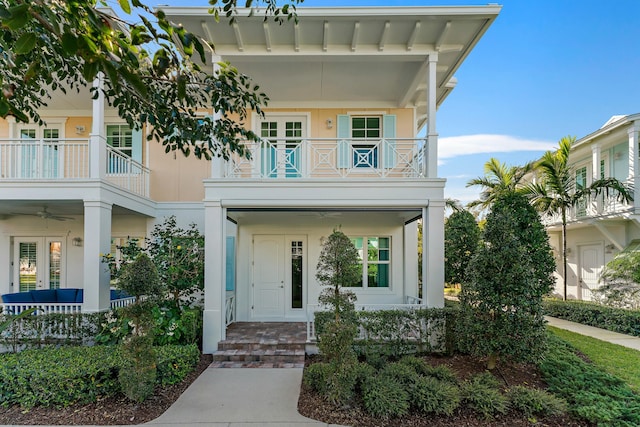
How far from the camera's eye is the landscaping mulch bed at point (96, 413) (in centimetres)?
462

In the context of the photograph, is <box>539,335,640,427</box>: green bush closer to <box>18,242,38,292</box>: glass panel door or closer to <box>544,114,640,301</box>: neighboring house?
<box>544,114,640,301</box>: neighboring house

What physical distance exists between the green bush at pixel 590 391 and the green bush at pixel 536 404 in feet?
0.67

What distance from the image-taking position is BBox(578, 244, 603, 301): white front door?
14120 millimetres

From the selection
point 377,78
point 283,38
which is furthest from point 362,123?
point 283,38

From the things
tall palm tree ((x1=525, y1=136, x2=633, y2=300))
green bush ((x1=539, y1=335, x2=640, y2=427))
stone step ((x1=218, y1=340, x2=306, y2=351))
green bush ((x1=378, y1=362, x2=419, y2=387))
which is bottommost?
stone step ((x1=218, y1=340, x2=306, y2=351))

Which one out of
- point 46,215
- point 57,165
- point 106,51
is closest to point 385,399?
point 106,51

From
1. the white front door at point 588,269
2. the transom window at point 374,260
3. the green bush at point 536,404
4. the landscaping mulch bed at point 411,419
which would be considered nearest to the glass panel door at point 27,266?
the transom window at point 374,260

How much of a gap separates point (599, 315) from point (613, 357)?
4.03 m

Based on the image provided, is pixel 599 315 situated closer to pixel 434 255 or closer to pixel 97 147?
pixel 434 255

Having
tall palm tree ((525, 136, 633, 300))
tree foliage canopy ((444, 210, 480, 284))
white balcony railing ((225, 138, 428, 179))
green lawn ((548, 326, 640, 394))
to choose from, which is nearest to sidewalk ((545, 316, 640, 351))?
green lawn ((548, 326, 640, 394))

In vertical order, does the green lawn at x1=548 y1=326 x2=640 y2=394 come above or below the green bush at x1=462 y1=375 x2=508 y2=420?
below

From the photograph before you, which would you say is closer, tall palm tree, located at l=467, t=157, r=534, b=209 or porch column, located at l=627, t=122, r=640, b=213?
porch column, located at l=627, t=122, r=640, b=213

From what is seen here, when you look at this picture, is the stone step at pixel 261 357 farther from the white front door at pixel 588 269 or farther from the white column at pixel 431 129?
the white front door at pixel 588 269

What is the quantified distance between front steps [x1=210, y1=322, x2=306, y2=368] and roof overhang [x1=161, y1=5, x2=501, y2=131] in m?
6.33
